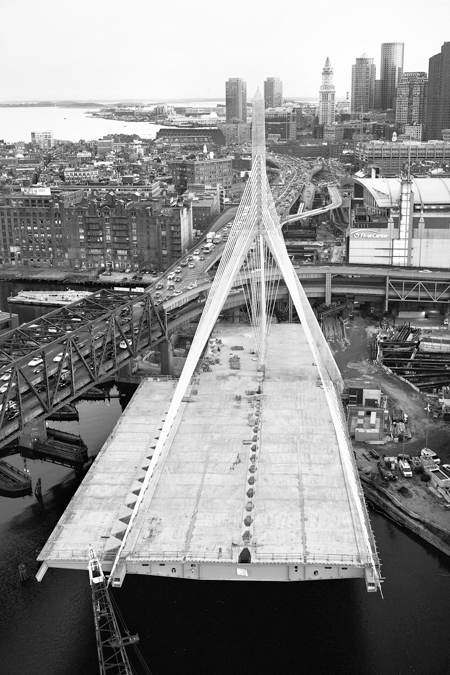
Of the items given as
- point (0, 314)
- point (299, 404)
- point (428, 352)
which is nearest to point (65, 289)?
point (0, 314)

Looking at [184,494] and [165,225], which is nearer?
[184,494]

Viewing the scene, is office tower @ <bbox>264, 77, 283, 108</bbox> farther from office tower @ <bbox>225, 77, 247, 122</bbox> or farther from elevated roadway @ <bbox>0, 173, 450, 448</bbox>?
elevated roadway @ <bbox>0, 173, 450, 448</bbox>

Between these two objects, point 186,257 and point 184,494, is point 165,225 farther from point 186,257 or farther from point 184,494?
point 184,494

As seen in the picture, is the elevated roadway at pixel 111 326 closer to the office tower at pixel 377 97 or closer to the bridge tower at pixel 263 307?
the bridge tower at pixel 263 307

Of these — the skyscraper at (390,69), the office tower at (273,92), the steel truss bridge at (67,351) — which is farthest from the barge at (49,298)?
the office tower at (273,92)

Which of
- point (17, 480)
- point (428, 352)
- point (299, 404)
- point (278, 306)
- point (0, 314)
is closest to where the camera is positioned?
point (17, 480)

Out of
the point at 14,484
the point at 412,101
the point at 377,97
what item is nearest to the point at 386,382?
the point at 14,484

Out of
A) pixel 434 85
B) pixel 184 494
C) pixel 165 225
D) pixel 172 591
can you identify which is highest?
pixel 434 85

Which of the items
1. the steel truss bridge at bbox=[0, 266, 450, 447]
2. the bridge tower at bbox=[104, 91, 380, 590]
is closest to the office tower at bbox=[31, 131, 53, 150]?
the steel truss bridge at bbox=[0, 266, 450, 447]
